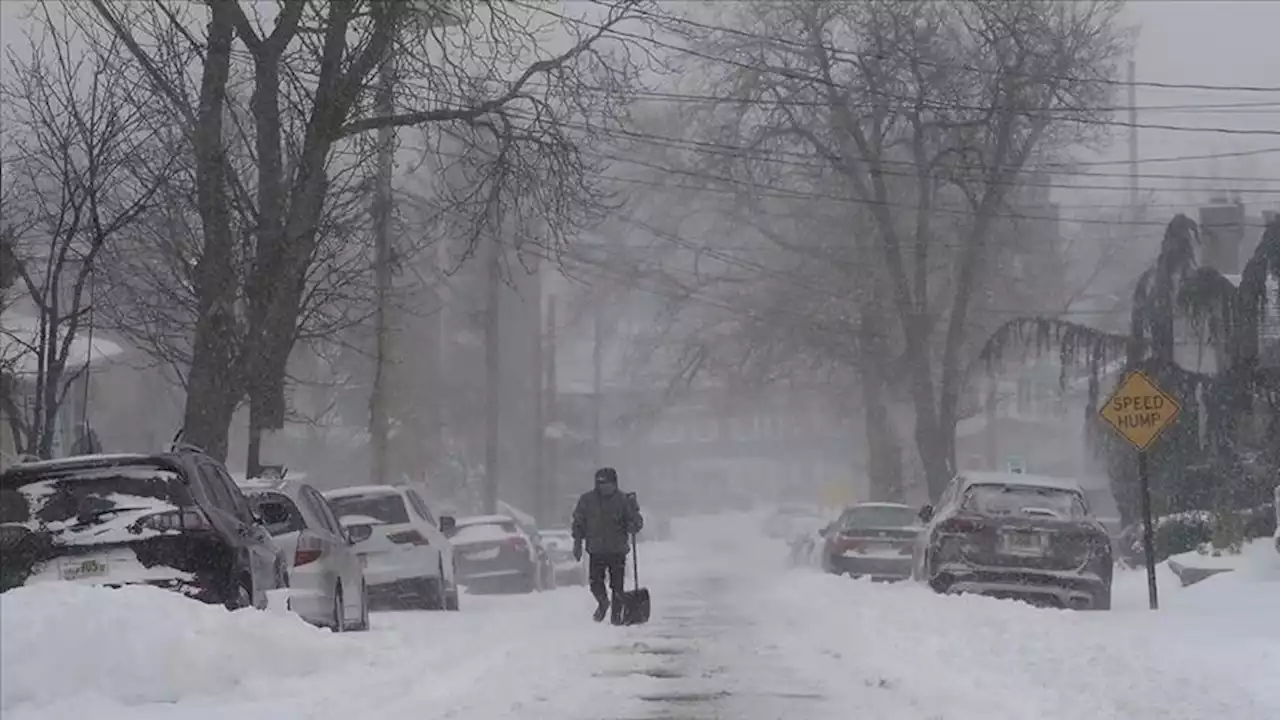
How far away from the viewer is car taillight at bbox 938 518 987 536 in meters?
20.7

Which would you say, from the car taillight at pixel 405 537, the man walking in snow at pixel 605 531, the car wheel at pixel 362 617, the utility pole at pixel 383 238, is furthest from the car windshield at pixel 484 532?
the car wheel at pixel 362 617

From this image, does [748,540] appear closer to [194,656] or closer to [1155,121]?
[1155,121]

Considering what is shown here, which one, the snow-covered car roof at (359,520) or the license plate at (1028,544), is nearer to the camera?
the license plate at (1028,544)

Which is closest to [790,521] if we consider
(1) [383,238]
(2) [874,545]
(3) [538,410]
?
(3) [538,410]

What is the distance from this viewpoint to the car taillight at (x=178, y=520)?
1345 cm

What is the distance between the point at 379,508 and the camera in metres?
23.4

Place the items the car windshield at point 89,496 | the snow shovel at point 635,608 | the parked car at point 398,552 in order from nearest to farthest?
the car windshield at point 89,496 → the snow shovel at point 635,608 → the parked car at point 398,552

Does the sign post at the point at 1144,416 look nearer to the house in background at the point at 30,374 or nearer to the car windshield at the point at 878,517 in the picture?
the house in background at the point at 30,374

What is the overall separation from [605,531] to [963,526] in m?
3.78

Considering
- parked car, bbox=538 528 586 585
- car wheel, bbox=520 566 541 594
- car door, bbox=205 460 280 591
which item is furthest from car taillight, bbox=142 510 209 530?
parked car, bbox=538 528 586 585

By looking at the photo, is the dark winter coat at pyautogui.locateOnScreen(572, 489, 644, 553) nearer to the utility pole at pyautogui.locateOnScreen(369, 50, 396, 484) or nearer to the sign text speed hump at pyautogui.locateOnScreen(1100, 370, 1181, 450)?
the sign text speed hump at pyautogui.locateOnScreen(1100, 370, 1181, 450)

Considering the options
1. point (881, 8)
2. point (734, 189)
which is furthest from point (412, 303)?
point (881, 8)

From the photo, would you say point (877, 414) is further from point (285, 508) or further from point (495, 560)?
point (285, 508)

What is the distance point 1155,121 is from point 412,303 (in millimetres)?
22305
